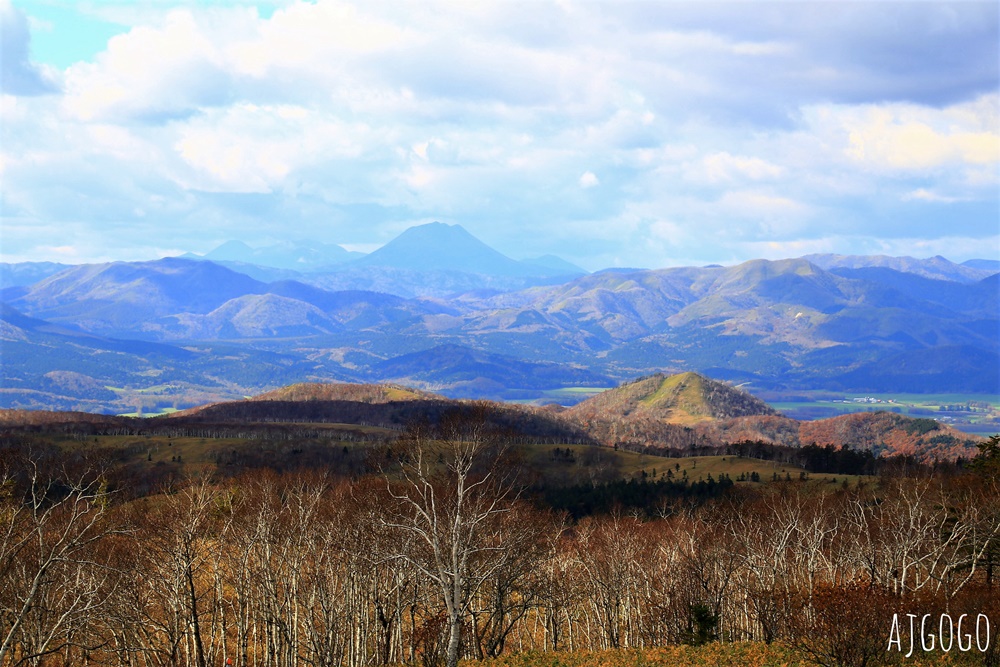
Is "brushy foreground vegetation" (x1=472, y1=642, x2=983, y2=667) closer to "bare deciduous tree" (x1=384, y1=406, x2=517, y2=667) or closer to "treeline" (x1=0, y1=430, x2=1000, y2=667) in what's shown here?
"treeline" (x1=0, y1=430, x2=1000, y2=667)

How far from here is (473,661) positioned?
150ft

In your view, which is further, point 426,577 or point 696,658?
point 426,577

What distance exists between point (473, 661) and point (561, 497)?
325 ft

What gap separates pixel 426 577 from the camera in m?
52.2

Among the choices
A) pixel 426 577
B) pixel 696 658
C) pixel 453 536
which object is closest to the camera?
pixel 453 536

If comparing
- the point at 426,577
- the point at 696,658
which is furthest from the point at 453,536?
the point at 426,577

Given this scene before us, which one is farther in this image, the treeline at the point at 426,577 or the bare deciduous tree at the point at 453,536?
the treeline at the point at 426,577

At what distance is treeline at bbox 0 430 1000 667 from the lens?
38.4m

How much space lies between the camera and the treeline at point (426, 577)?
126 ft

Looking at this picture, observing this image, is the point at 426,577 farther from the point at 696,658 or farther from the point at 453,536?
the point at 696,658

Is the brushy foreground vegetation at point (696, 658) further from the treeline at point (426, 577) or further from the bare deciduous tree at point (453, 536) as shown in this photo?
the bare deciduous tree at point (453, 536)

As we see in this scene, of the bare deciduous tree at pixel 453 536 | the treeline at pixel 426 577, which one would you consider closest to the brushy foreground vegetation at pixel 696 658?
the treeline at pixel 426 577

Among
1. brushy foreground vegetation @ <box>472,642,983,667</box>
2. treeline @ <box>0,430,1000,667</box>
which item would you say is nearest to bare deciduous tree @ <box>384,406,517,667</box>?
treeline @ <box>0,430,1000,667</box>

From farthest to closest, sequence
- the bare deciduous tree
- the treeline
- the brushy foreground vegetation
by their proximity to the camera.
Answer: the treeline < the brushy foreground vegetation < the bare deciduous tree
